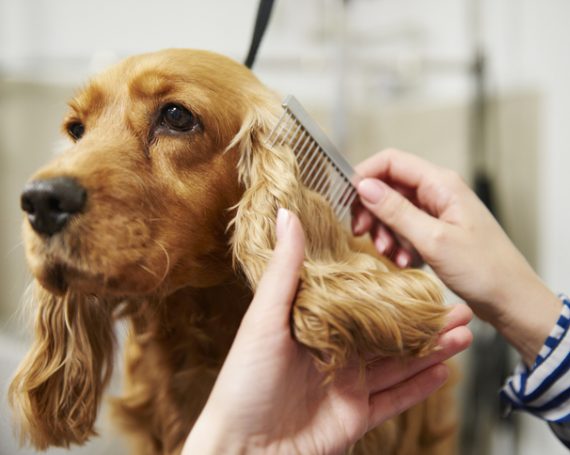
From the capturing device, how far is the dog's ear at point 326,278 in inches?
21.0

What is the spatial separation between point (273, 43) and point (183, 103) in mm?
1505

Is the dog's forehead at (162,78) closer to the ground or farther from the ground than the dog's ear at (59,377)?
farther from the ground

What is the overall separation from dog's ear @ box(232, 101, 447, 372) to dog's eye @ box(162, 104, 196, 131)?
0.07 metres

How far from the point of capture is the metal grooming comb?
676 mm

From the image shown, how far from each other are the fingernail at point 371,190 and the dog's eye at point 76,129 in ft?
1.47

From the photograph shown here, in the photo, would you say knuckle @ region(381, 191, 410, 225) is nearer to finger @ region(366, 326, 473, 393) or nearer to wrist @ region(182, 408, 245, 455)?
finger @ region(366, 326, 473, 393)

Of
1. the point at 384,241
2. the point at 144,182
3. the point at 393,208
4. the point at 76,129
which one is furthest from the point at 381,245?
the point at 76,129

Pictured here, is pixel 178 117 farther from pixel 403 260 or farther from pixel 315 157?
pixel 403 260

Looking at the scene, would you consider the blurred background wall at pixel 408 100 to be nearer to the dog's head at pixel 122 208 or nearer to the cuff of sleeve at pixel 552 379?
the dog's head at pixel 122 208

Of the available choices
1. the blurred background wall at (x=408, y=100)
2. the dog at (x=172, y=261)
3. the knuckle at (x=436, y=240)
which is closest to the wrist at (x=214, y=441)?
the dog at (x=172, y=261)

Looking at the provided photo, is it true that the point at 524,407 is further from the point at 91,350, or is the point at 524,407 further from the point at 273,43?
the point at 273,43

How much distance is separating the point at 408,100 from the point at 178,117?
150 cm

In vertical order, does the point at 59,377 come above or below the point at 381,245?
below

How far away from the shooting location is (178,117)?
653 mm
